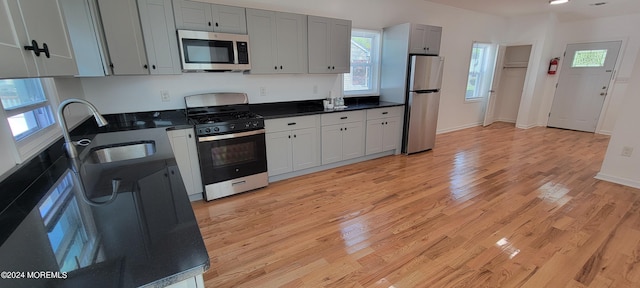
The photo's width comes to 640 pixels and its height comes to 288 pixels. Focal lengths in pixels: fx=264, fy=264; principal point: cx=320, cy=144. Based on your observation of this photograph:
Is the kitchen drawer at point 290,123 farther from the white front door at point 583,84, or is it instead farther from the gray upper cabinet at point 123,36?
the white front door at point 583,84

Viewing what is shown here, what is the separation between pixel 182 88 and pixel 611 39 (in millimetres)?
7847

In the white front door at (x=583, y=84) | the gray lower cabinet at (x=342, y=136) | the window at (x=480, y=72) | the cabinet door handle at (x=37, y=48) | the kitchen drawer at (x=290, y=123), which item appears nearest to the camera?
the cabinet door handle at (x=37, y=48)

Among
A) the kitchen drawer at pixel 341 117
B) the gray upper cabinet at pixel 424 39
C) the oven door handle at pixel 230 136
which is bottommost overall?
the oven door handle at pixel 230 136

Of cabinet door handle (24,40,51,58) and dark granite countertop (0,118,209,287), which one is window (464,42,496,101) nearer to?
dark granite countertop (0,118,209,287)

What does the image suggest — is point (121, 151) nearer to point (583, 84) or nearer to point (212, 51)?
point (212, 51)

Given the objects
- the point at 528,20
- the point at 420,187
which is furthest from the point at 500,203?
the point at 528,20

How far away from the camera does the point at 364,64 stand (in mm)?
4328

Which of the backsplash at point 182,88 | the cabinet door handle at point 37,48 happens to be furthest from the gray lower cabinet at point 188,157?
the cabinet door handle at point 37,48

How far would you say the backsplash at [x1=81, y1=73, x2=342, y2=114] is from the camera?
2674 millimetres

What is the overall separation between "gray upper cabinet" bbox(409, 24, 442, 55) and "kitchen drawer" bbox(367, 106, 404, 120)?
2.91ft

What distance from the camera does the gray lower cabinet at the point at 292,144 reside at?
3.12 m

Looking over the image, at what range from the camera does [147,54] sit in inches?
98.1

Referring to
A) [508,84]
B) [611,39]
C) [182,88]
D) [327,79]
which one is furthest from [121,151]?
[611,39]

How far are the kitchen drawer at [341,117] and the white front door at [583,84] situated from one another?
5.46 metres
